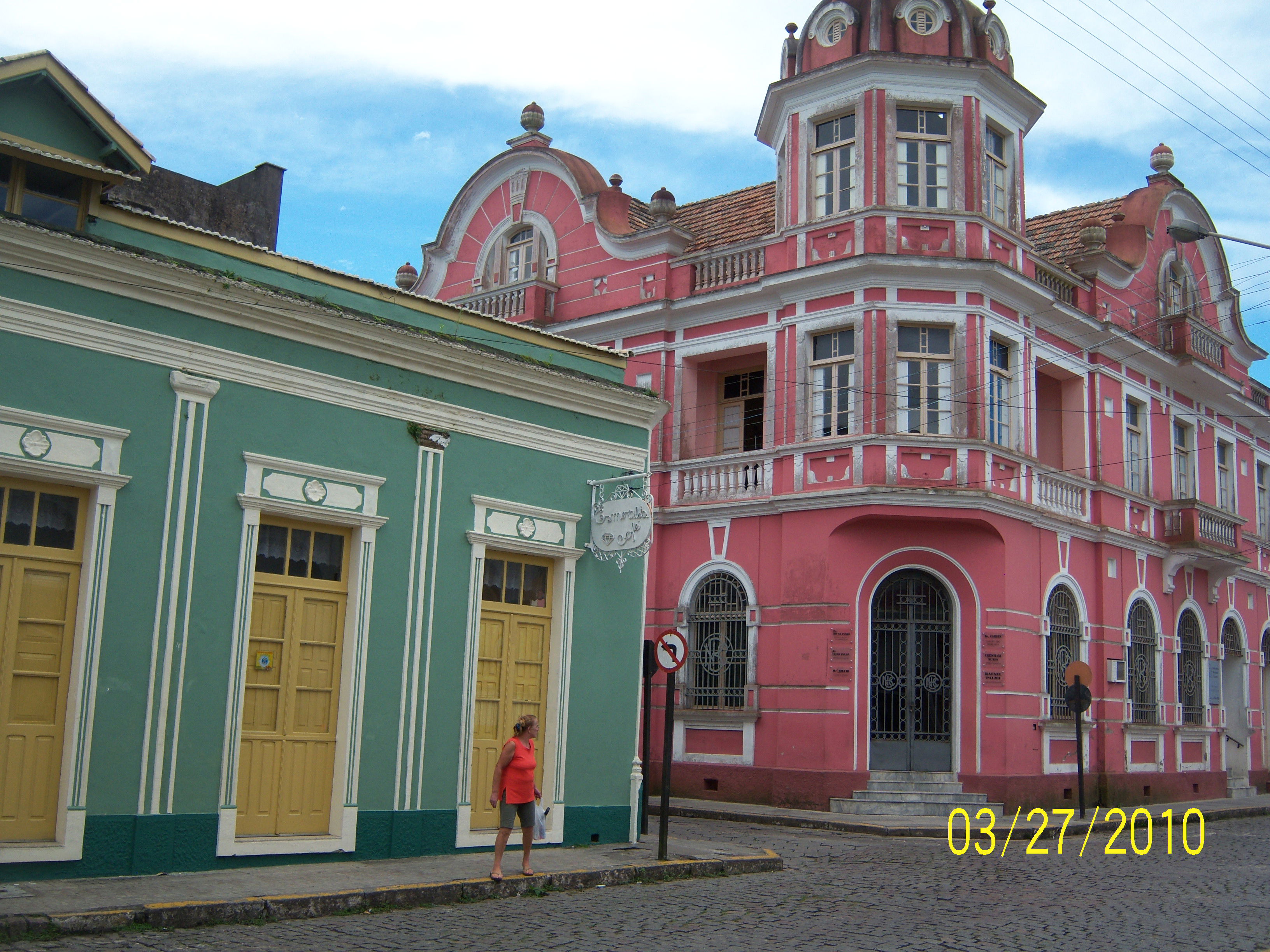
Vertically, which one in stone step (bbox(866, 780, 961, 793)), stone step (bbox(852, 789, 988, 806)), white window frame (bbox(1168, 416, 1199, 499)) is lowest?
stone step (bbox(852, 789, 988, 806))

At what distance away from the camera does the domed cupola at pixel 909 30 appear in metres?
19.2

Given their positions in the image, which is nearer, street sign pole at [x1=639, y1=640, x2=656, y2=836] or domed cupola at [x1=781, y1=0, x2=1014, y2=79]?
street sign pole at [x1=639, y1=640, x2=656, y2=836]

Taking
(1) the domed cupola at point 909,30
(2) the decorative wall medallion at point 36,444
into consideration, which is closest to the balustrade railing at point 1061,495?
(1) the domed cupola at point 909,30

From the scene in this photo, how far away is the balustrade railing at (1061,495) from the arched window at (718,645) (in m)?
4.95

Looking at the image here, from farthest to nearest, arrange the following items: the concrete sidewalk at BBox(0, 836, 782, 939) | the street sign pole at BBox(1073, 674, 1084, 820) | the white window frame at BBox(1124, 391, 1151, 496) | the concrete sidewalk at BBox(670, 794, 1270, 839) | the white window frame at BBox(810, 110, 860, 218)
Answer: the white window frame at BBox(1124, 391, 1151, 496) < the white window frame at BBox(810, 110, 860, 218) < the street sign pole at BBox(1073, 674, 1084, 820) < the concrete sidewalk at BBox(670, 794, 1270, 839) < the concrete sidewalk at BBox(0, 836, 782, 939)

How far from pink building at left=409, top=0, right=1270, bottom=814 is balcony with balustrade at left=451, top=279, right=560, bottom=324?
0.06 metres

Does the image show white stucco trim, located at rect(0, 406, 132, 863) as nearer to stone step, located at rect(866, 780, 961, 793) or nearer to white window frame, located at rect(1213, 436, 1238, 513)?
stone step, located at rect(866, 780, 961, 793)

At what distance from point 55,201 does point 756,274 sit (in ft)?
41.5

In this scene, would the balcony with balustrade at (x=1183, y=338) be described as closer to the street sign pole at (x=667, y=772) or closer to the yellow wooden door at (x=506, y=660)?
the street sign pole at (x=667, y=772)

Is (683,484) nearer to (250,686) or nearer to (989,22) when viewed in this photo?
(989,22)

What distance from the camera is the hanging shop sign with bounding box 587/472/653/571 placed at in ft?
40.6

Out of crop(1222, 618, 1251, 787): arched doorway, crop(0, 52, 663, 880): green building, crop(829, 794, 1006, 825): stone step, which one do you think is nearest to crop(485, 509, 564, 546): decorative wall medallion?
crop(0, 52, 663, 880): green building

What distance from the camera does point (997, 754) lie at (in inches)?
712
